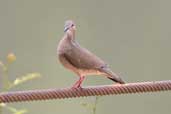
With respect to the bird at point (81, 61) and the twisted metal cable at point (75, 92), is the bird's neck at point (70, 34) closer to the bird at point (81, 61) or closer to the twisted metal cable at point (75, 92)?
the bird at point (81, 61)

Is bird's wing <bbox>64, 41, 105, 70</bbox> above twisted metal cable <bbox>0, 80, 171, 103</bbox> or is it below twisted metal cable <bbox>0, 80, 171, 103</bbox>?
below

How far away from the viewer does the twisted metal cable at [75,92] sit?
1967mm

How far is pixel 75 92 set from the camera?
2131mm

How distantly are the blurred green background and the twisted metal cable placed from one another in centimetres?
345

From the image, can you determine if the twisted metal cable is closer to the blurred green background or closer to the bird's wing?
the bird's wing

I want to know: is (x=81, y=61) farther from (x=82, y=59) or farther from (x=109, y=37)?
(x=109, y=37)

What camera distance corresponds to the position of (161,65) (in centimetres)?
560

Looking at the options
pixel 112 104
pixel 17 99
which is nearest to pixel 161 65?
pixel 112 104

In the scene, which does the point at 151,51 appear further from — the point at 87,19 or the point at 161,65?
the point at 87,19

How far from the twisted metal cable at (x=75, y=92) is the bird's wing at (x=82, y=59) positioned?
0.31m

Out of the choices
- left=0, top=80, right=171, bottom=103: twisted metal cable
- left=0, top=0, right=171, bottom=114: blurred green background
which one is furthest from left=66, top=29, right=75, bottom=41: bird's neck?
left=0, top=0, right=171, bottom=114: blurred green background

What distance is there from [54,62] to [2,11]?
0.58 m

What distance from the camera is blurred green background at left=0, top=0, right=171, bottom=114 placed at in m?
5.58

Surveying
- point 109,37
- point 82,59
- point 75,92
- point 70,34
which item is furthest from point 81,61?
point 109,37
